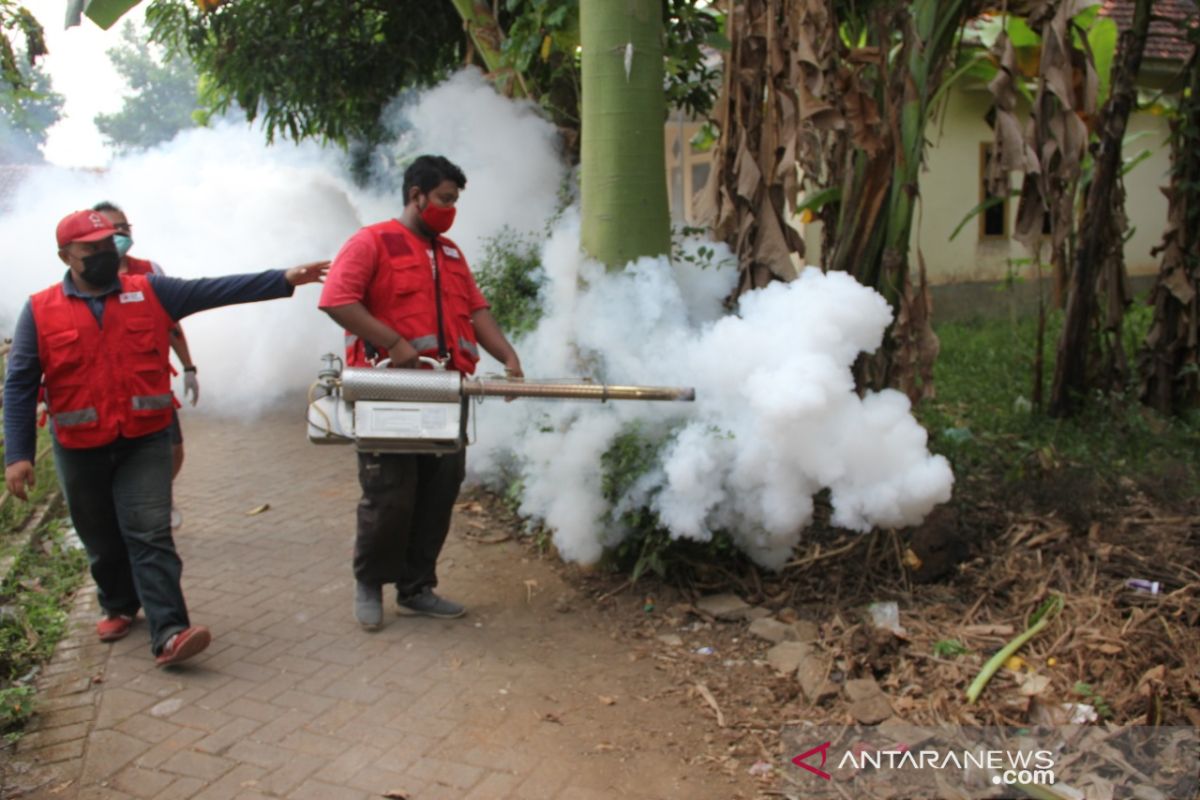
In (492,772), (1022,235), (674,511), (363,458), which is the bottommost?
(492,772)

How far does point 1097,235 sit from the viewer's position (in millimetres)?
6645

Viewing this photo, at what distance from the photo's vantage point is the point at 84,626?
447cm

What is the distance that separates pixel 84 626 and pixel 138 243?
748 cm

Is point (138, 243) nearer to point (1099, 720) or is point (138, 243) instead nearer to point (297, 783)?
point (297, 783)

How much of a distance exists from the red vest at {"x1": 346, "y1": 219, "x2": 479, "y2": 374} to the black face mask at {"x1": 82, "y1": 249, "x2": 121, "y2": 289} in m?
0.93

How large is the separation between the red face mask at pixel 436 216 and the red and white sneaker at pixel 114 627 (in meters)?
2.12

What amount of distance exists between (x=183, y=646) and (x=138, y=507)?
58cm

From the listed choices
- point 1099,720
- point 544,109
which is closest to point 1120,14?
point 544,109

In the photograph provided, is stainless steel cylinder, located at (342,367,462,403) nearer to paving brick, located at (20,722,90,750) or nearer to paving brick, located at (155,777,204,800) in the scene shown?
paving brick, located at (155,777,204,800)

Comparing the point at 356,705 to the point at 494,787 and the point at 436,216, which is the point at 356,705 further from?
the point at 436,216

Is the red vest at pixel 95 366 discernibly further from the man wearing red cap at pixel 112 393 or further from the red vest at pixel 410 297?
the red vest at pixel 410 297

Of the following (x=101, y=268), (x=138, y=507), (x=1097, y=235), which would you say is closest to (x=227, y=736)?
(x=138, y=507)

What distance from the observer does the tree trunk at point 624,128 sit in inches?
178

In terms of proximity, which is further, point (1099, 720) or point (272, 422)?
point (272, 422)
